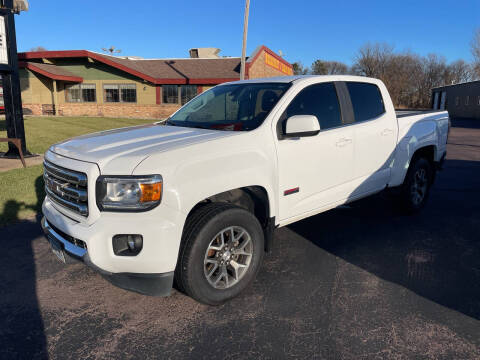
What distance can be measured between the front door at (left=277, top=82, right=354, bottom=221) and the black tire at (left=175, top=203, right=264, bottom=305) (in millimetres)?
622

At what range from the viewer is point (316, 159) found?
3.77 meters

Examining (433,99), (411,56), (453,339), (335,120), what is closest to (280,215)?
(335,120)

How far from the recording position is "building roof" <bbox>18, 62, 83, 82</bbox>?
27797 mm

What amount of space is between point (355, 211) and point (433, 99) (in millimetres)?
50499

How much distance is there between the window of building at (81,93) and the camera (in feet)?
99.3

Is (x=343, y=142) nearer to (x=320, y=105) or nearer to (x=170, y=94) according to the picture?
(x=320, y=105)

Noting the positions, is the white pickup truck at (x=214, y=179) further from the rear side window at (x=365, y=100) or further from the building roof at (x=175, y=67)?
the building roof at (x=175, y=67)

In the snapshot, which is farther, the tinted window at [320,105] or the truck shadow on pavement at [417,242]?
the tinted window at [320,105]

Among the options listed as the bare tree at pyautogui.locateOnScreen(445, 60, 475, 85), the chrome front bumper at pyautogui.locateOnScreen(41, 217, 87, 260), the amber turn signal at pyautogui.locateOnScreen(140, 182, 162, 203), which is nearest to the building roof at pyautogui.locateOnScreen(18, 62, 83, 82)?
the chrome front bumper at pyautogui.locateOnScreen(41, 217, 87, 260)

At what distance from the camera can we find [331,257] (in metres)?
Answer: 4.10

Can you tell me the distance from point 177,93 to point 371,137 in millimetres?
26574

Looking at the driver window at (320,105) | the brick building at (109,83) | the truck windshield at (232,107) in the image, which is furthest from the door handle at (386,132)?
the brick building at (109,83)

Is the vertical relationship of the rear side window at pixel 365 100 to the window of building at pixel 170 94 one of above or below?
below

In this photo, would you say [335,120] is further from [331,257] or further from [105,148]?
[105,148]
